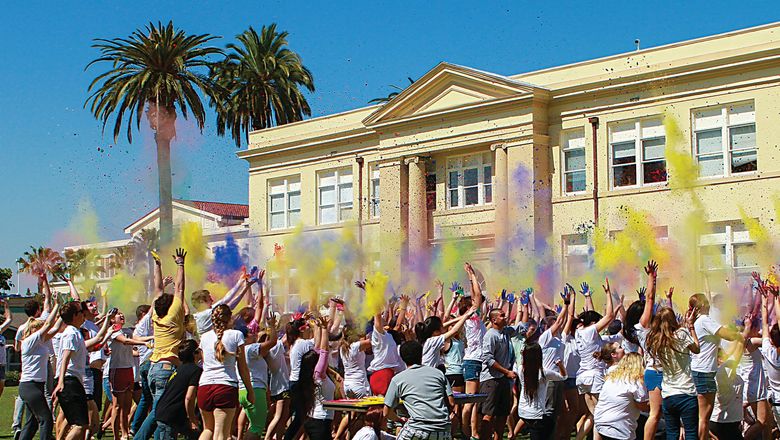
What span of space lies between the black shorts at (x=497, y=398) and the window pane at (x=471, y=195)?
21.0 m

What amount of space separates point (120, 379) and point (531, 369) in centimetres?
615

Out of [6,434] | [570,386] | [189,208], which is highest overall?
[189,208]

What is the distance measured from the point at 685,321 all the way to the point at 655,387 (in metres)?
1.11

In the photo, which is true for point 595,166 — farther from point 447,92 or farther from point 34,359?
point 34,359

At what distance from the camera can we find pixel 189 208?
152ft

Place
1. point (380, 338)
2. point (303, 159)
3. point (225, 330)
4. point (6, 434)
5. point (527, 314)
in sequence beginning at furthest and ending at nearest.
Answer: point (303, 159) < point (6, 434) < point (527, 314) < point (380, 338) < point (225, 330)

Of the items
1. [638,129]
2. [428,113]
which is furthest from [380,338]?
[428,113]

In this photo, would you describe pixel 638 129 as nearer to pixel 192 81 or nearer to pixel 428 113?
pixel 428 113

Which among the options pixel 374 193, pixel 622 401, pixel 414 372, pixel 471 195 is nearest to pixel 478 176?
pixel 471 195

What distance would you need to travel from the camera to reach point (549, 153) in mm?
32125

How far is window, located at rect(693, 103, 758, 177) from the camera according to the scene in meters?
27.8

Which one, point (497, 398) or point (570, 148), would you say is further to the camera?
point (570, 148)

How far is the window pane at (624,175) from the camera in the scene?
30125 mm

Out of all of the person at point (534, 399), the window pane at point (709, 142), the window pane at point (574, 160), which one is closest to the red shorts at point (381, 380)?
the person at point (534, 399)
